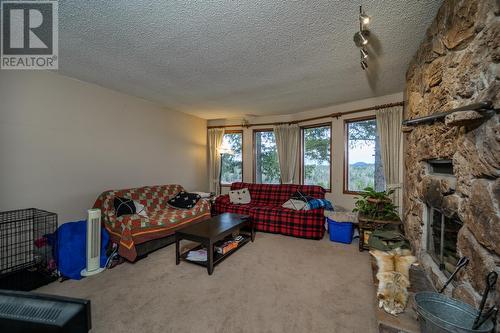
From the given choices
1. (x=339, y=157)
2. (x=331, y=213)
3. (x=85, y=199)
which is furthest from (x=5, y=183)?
(x=339, y=157)

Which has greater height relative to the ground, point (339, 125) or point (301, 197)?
point (339, 125)

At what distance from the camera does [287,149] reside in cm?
453

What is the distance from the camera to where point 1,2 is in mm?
1573

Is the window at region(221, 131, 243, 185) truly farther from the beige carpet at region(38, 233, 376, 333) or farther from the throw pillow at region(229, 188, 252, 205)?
the beige carpet at region(38, 233, 376, 333)

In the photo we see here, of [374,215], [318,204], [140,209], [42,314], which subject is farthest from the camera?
[318,204]

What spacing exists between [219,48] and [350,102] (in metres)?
2.75

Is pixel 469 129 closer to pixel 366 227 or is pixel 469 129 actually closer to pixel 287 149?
pixel 366 227

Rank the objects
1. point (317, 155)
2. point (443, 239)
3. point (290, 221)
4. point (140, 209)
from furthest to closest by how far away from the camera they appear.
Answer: point (317, 155) → point (290, 221) → point (140, 209) → point (443, 239)

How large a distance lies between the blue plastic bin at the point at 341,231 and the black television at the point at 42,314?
3.22 m

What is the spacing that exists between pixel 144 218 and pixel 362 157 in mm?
3653

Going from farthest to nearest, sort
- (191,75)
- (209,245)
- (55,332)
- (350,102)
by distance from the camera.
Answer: (350,102), (191,75), (209,245), (55,332)

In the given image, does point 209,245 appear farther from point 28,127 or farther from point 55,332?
point 28,127

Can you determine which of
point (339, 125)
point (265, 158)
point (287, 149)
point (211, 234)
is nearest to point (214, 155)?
point (265, 158)

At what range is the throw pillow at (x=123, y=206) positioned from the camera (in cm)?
281
